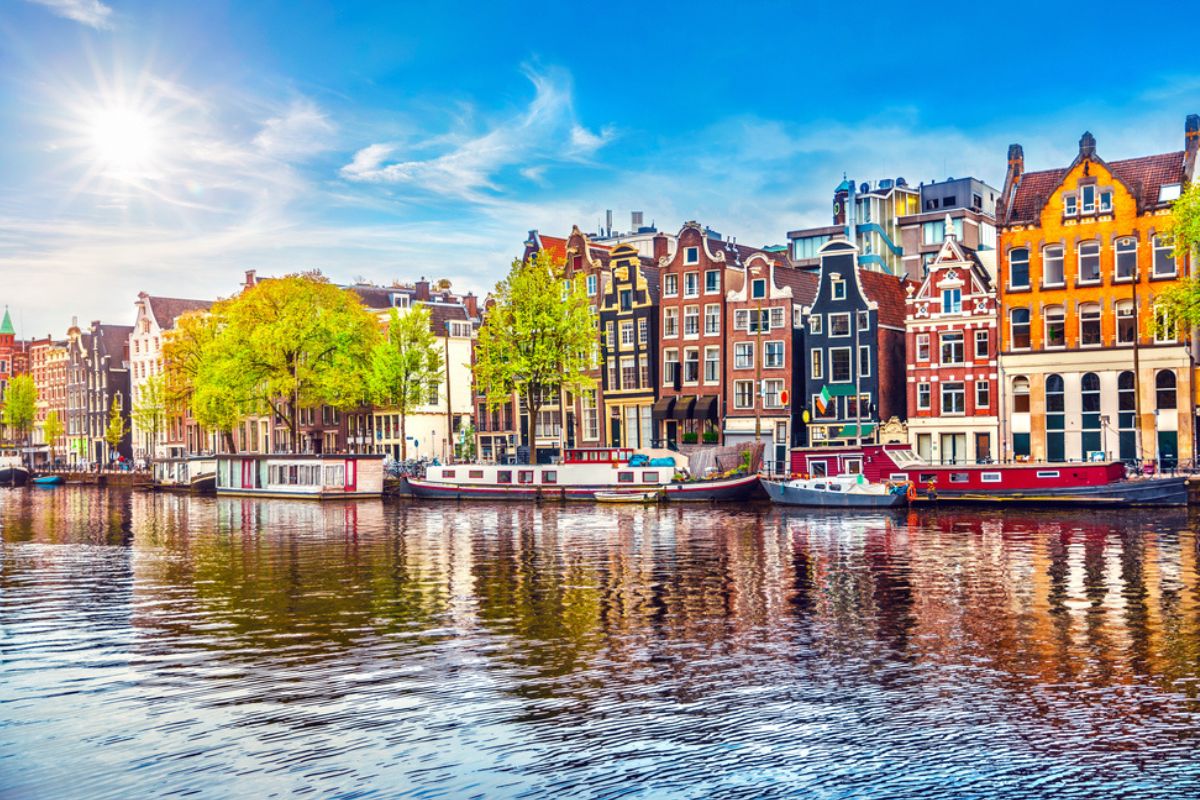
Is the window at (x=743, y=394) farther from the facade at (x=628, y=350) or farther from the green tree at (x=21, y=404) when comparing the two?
the green tree at (x=21, y=404)

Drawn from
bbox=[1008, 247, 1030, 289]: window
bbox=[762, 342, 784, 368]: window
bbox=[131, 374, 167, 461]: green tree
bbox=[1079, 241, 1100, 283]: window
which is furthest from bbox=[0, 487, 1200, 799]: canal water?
bbox=[131, 374, 167, 461]: green tree

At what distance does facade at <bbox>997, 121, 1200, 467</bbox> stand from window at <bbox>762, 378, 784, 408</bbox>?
1590 cm

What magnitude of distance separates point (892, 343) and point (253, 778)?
75474mm

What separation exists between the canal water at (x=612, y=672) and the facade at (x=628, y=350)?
48435 mm

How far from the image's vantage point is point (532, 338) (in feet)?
284

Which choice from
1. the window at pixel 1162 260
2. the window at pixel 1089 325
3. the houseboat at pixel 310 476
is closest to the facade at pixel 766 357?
the window at pixel 1089 325

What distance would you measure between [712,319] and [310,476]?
103 feet

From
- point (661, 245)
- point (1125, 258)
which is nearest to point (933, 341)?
point (1125, 258)

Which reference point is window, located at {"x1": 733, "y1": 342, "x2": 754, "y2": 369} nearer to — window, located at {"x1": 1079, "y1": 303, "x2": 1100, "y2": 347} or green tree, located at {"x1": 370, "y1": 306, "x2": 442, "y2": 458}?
window, located at {"x1": 1079, "y1": 303, "x2": 1100, "y2": 347}

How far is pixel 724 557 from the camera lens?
45594 mm

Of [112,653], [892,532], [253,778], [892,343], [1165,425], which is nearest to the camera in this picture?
[253,778]

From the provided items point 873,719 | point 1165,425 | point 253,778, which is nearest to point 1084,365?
point 1165,425

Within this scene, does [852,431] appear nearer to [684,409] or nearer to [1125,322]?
[684,409]

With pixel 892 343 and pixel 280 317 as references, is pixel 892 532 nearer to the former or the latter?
pixel 892 343
